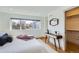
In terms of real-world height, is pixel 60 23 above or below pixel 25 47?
above

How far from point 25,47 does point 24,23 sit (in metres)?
0.33

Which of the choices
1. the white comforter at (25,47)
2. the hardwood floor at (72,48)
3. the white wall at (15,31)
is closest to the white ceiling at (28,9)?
the white wall at (15,31)

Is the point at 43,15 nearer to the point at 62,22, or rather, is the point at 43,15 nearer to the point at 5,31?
the point at 62,22

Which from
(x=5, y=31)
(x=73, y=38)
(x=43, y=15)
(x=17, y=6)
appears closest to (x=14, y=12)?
(x=17, y=6)

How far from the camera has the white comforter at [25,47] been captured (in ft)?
4.15

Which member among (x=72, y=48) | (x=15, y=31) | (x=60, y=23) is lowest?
(x=72, y=48)

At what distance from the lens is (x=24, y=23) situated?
1332mm

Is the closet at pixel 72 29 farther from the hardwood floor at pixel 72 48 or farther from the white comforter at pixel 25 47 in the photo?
the white comforter at pixel 25 47

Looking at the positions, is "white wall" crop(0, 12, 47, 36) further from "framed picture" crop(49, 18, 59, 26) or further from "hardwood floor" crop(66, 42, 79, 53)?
"hardwood floor" crop(66, 42, 79, 53)

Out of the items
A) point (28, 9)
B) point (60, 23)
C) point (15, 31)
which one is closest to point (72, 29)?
Answer: point (60, 23)

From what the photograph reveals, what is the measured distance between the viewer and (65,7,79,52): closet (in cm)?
125

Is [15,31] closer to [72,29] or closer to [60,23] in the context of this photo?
[60,23]

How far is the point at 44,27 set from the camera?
137 centimetres
